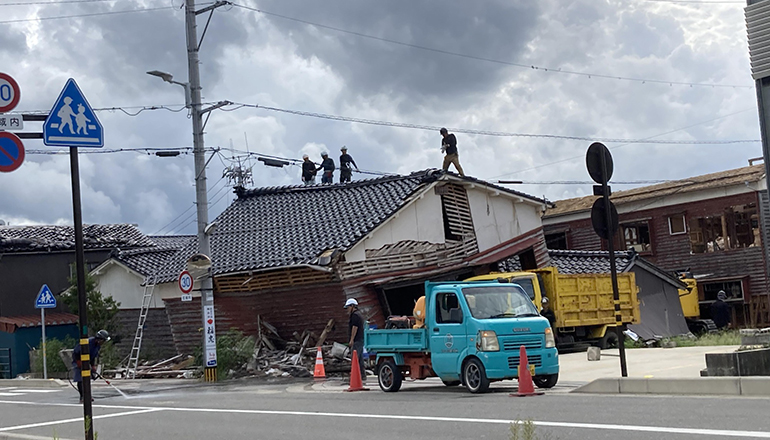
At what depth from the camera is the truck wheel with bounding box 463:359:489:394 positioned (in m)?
14.7

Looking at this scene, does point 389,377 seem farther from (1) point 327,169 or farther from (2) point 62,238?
(2) point 62,238

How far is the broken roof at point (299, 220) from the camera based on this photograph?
25984 millimetres

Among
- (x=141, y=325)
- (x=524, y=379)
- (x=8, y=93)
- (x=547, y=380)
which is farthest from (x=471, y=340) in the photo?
(x=141, y=325)

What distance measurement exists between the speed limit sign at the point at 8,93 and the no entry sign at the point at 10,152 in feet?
1.23

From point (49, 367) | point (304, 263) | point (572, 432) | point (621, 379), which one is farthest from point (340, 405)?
point (49, 367)

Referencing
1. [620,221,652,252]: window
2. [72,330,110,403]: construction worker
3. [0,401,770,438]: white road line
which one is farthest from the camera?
[620,221,652,252]: window

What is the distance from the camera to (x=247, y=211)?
102 ft

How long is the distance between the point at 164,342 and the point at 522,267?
1302cm

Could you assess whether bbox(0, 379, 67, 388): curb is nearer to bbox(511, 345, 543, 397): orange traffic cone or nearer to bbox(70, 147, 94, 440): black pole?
bbox(511, 345, 543, 397): orange traffic cone

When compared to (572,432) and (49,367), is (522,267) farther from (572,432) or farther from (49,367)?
(572,432)

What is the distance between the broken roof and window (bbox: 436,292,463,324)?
904 cm

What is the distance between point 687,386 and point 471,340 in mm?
3754

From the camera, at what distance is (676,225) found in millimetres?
41625

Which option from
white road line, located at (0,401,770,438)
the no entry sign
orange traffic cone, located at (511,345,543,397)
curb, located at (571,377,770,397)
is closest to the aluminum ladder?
white road line, located at (0,401,770,438)
